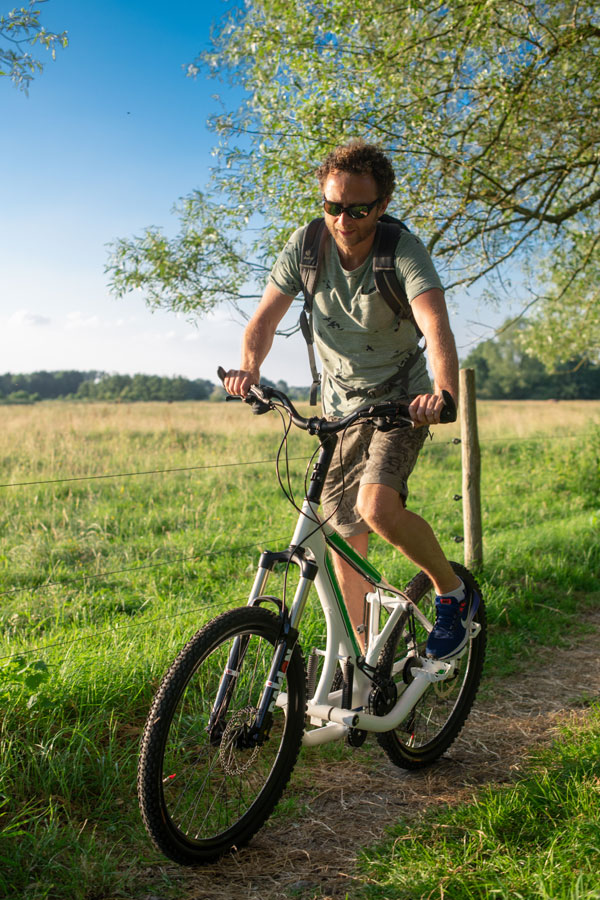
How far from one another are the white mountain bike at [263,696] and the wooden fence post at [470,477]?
268cm

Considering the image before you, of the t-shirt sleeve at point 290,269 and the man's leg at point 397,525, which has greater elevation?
the t-shirt sleeve at point 290,269

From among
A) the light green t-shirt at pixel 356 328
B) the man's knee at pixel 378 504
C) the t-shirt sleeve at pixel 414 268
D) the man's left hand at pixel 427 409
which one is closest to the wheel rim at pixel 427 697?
the man's knee at pixel 378 504

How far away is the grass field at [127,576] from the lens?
8.63ft

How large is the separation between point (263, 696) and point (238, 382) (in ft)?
3.78

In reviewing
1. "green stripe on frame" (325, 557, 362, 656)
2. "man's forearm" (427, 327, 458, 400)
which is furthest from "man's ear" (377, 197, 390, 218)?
"green stripe on frame" (325, 557, 362, 656)

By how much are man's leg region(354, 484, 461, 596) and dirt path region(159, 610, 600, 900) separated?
0.96 meters

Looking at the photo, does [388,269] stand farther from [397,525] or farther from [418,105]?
[418,105]

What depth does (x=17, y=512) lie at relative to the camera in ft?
25.5

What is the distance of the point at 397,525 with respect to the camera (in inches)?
110

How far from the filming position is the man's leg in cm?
275

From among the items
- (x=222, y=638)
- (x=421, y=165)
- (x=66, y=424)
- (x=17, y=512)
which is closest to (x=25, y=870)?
(x=222, y=638)

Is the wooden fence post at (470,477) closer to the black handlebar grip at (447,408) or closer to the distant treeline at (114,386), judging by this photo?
the black handlebar grip at (447,408)

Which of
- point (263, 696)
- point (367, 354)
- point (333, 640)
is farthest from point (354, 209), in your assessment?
point (263, 696)

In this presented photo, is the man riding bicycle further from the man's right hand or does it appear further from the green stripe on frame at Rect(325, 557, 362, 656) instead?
the green stripe on frame at Rect(325, 557, 362, 656)
